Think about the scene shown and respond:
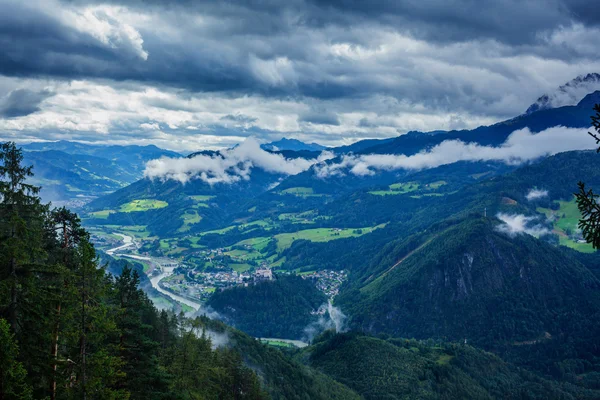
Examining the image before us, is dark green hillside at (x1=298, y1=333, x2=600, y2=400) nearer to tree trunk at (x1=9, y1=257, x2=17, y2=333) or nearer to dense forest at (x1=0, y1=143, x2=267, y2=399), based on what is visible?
dense forest at (x1=0, y1=143, x2=267, y2=399)

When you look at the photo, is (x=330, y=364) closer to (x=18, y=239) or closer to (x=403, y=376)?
(x=403, y=376)

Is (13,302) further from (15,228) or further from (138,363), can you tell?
(138,363)

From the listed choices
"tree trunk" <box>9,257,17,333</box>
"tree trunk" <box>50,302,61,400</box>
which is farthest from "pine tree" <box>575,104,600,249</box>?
"tree trunk" <box>9,257,17,333</box>

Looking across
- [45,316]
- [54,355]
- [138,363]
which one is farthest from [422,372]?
[54,355]

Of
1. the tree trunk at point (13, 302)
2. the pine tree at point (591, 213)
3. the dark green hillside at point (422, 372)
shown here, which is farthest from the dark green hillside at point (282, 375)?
the pine tree at point (591, 213)

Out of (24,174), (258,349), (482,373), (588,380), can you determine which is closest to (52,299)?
(24,174)

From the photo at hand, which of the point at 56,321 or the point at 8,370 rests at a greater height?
the point at 56,321

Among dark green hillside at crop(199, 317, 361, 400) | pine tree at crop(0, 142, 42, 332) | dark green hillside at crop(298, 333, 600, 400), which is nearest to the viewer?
pine tree at crop(0, 142, 42, 332)

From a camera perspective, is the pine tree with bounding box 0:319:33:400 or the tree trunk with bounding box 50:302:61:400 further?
the tree trunk with bounding box 50:302:61:400

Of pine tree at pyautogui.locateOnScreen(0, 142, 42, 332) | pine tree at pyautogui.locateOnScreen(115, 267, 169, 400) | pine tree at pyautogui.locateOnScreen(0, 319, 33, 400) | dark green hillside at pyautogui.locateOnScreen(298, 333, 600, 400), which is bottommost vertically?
dark green hillside at pyautogui.locateOnScreen(298, 333, 600, 400)
